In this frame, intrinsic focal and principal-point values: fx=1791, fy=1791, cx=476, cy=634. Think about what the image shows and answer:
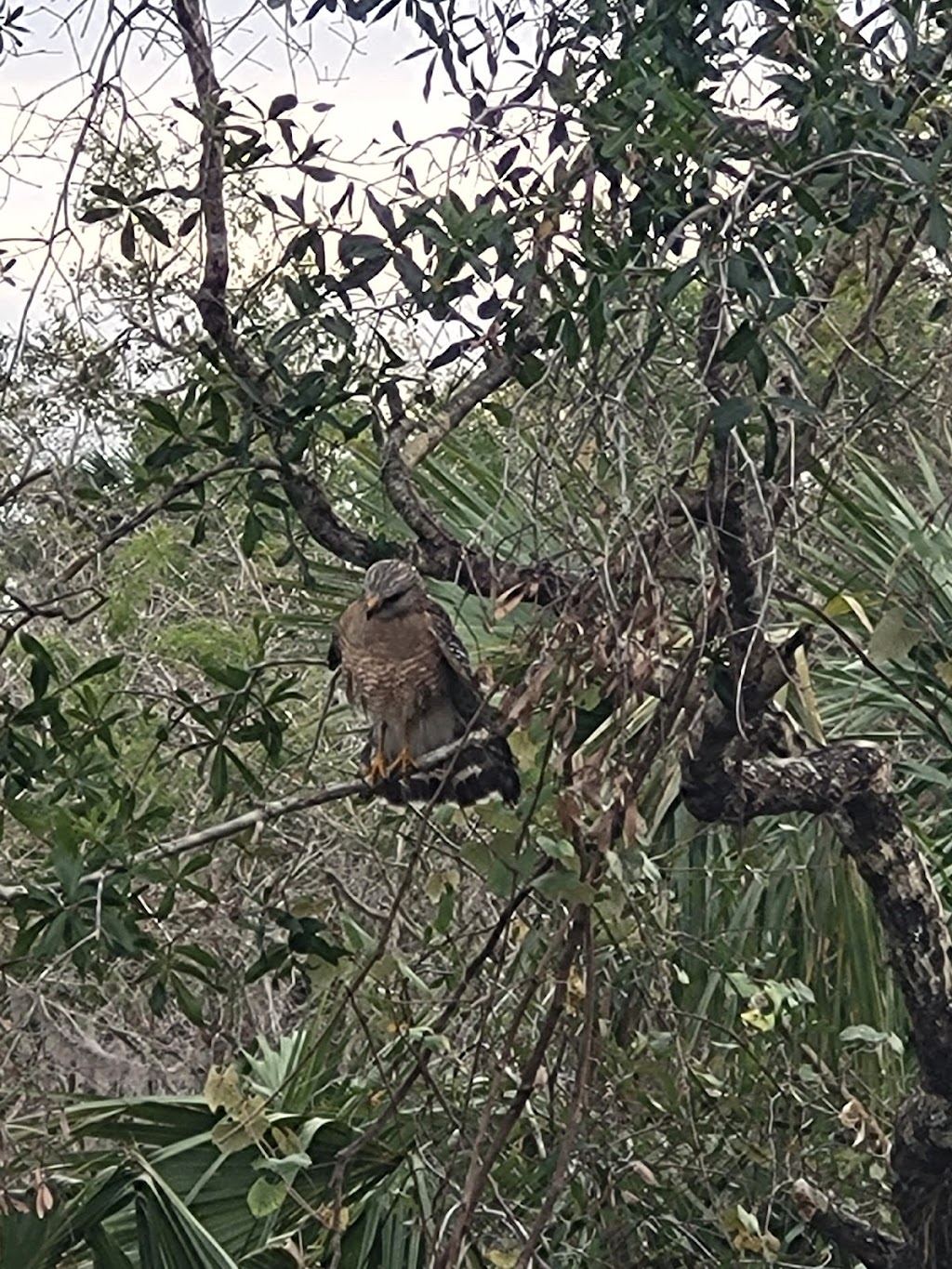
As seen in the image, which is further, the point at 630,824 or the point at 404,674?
the point at 404,674

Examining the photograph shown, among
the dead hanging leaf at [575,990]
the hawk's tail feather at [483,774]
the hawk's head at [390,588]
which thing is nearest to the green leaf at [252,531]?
the hawk's head at [390,588]

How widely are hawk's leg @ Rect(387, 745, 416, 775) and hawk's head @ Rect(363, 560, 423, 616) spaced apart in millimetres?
251

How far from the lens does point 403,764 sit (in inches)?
118

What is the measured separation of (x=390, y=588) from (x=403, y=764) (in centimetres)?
30

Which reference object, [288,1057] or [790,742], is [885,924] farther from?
[288,1057]

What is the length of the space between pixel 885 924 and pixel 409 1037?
71 cm

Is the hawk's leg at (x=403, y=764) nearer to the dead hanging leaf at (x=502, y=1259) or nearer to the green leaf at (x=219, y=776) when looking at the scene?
the green leaf at (x=219, y=776)

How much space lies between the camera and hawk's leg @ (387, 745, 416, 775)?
2.97 metres

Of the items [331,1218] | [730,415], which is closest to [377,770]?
[331,1218]

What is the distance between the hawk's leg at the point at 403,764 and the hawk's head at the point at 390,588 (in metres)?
0.25

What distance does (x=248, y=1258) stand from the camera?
8.87ft

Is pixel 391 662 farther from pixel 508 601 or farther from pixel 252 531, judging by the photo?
pixel 508 601

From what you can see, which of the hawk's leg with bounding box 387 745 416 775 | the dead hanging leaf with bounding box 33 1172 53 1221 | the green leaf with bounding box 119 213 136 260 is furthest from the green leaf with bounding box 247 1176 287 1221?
the green leaf with bounding box 119 213 136 260

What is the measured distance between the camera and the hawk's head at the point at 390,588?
2.84 m
